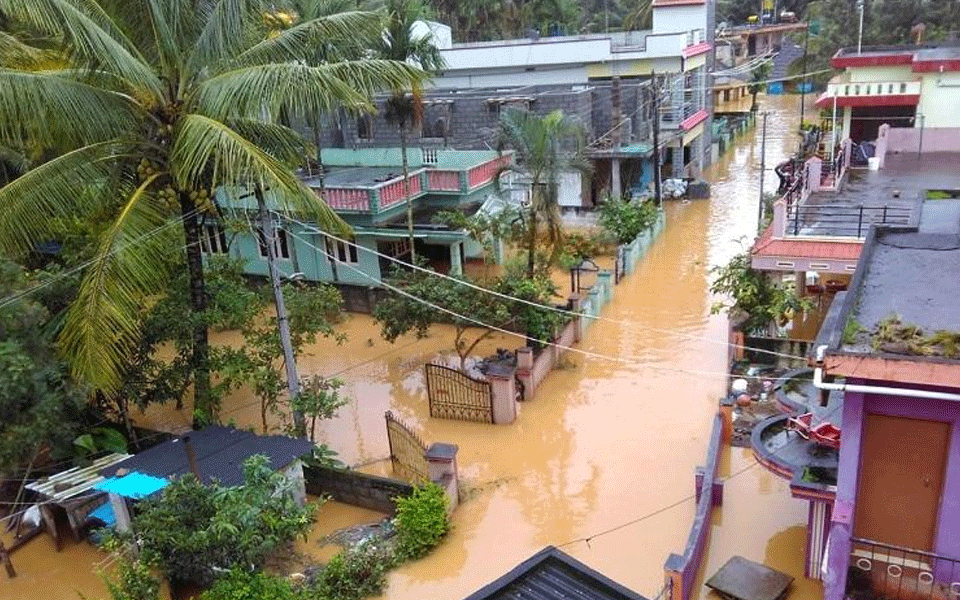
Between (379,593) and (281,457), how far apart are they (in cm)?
235

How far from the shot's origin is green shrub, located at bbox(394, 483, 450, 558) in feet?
34.0

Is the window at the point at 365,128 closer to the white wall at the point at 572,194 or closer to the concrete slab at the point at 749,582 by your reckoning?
the white wall at the point at 572,194

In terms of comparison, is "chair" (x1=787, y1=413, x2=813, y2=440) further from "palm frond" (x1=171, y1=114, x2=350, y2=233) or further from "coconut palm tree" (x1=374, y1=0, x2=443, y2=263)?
"coconut palm tree" (x1=374, y1=0, x2=443, y2=263)

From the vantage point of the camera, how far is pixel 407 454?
40.0ft

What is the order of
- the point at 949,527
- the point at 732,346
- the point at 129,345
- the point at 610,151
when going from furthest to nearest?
1. the point at 610,151
2. the point at 732,346
3. the point at 129,345
4. the point at 949,527

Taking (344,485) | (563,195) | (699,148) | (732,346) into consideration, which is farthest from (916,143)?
(344,485)

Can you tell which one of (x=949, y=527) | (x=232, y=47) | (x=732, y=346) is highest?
(x=232, y=47)

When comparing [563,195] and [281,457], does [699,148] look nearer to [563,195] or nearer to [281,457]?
[563,195]

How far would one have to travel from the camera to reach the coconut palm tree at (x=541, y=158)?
1611 cm

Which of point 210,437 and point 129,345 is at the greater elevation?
point 129,345

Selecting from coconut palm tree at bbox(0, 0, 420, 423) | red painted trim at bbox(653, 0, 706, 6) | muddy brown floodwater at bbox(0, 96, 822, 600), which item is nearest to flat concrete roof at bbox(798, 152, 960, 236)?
muddy brown floodwater at bbox(0, 96, 822, 600)

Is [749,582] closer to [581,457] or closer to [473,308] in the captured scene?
[581,457]

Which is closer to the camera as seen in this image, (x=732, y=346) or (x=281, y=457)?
(x=281, y=457)

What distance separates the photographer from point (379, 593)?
9.78 m
